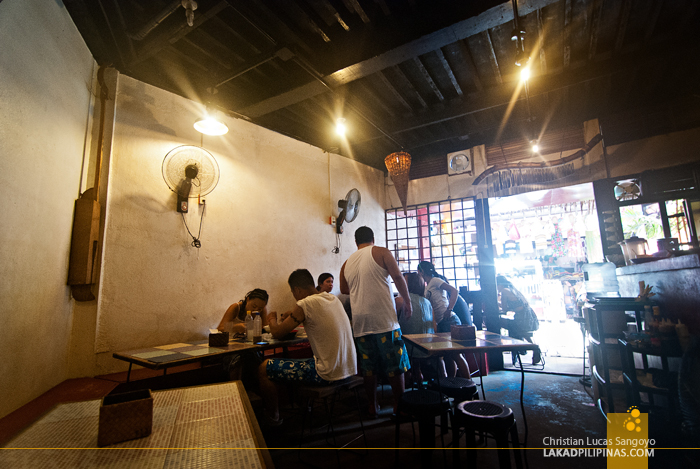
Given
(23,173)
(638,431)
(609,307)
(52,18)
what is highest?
(52,18)

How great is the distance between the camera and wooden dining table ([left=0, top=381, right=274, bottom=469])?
Result: 84 cm

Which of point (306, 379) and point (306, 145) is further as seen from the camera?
point (306, 145)

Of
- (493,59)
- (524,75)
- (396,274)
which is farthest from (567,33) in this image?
(396,274)

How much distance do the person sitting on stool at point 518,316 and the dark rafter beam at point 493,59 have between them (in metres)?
3.35

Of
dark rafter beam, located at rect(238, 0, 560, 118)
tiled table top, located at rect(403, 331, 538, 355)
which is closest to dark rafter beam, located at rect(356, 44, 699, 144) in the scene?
dark rafter beam, located at rect(238, 0, 560, 118)

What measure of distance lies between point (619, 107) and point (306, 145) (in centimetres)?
529

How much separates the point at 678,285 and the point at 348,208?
4524mm

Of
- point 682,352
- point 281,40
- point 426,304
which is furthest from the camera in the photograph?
point 426,304

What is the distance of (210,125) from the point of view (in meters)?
3.86

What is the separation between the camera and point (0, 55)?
1854mm

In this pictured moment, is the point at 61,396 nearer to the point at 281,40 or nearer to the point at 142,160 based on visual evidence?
the point at 142,160

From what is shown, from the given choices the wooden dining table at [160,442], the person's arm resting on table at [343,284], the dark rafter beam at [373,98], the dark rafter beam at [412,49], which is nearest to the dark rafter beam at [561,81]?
the dark rafter beam at [373,98]

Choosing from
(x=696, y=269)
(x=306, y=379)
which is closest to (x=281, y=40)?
(x=306, y=379)

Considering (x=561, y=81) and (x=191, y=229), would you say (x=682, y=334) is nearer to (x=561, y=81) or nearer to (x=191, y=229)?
(x=561, y=81)
